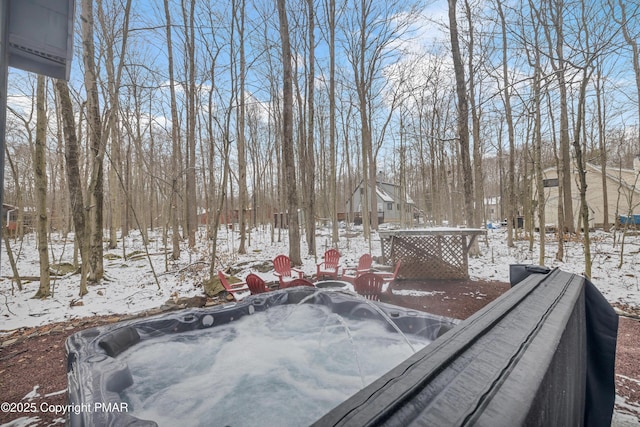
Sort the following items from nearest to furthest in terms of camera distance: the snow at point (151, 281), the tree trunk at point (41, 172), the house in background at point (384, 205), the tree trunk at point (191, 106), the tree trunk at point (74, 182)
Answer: the snow at point (151, 281) → the tree trunk at point (41, 172) → the tree trunk at point (74, 182) → the tree trunk at point (191, 106) → the house in background at point (384, 205)

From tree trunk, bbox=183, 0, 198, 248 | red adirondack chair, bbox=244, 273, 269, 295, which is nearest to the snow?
red adirondack chair, bbox=244, 273, 269, 295

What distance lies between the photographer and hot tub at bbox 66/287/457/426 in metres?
2.31

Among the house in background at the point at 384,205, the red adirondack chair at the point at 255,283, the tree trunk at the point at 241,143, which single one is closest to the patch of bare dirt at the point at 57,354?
the red adirondack chair at the point at 255,283

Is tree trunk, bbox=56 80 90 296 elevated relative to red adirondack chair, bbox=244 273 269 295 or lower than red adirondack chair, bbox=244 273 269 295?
elevated

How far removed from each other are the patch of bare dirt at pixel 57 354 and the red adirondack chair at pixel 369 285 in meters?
Answer: 0.57

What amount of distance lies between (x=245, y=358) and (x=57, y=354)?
7.29 ft

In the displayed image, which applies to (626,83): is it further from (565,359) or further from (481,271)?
(565,359)

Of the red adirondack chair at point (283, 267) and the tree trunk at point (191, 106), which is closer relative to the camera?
the red adirondack chair at point (283, 267)

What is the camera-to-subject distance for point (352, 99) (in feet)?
43.0

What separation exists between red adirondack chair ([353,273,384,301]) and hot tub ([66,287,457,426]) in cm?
43

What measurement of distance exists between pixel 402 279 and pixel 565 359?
587 centimetres

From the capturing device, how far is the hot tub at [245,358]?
231cm

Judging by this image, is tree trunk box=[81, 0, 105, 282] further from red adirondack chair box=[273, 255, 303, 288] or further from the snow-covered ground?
red adirondack chair box=[273, 255, 303, 288]

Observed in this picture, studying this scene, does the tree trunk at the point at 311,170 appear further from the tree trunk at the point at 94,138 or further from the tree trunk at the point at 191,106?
the tree trunk at the point at 94,138
